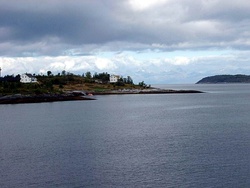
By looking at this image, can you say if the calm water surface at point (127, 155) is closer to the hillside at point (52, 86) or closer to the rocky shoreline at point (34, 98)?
the rocky shoreline at point (34, 98)

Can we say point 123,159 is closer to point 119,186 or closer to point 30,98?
point 119,186

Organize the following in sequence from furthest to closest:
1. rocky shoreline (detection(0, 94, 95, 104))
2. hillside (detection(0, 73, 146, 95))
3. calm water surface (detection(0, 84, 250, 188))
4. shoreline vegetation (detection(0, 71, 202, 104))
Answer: hillside (detection(0, 73, 146, 95)), shoreline vegetation (detection(0, 71, 202, 104)), rocky shoreline (detection(0, 94, 95, 104)), calm water surface (detection(0, 84, 250, 188))

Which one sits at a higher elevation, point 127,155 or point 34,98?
point 34,98

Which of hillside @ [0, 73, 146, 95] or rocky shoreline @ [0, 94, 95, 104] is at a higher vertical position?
hillside @ [0, 73, 146, 95]

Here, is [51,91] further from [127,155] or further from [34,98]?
[127,155]

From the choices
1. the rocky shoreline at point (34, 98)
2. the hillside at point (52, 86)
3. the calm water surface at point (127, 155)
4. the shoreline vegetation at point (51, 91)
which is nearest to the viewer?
the calm water surface at point (127, 155)

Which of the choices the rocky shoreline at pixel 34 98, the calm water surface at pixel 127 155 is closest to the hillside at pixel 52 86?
the rocky shoreline at pixel 34 98

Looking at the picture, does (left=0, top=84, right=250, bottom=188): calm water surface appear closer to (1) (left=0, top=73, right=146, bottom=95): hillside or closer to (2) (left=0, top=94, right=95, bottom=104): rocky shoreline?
(2) (left=0, top=94, right=95, bottom=104): rocky shoreline

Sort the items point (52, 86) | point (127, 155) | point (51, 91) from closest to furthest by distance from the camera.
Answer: point (127, 155)
point (51, 91)
point (52, 86)

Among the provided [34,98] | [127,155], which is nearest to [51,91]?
[34,98]

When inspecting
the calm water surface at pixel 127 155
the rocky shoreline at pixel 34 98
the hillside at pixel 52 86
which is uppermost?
the hillside at pixel 52 86

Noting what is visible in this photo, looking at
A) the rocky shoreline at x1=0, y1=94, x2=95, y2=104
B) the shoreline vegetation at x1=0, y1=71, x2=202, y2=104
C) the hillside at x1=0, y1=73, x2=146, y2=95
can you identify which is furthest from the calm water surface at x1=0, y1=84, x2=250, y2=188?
the hillside at x1=0, y1=73, x2=146, y2=95

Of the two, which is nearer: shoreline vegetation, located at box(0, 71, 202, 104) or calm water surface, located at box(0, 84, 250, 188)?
calm water surface, located at box(0, 84, 250, 188)

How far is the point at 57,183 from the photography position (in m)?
30.3
